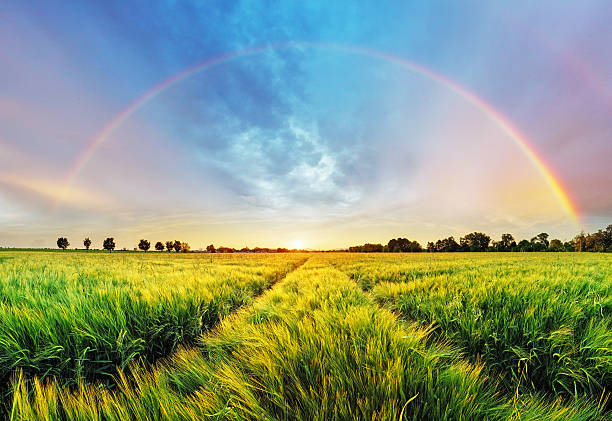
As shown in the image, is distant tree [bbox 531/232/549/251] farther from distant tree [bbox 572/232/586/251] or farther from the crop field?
the crop field

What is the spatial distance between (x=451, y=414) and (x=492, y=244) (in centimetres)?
14292

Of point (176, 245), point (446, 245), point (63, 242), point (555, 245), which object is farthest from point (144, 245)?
point (555, 245)

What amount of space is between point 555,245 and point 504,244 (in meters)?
17.2

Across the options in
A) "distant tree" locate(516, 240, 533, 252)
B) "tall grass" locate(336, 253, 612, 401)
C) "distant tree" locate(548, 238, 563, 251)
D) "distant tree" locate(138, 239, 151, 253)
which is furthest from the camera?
"distant tree" locate(138, 239, 151, 253)

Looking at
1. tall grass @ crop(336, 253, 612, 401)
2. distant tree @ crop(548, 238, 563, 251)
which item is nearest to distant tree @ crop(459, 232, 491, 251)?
distant tree @ crop(548, 238, 563, 251)

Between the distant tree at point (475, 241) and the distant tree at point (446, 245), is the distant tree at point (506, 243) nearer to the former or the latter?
the distant tree at point (475, 241)

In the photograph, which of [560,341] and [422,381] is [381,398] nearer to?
[422,381]

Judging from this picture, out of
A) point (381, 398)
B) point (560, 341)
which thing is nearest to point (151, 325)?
point (381, 398)

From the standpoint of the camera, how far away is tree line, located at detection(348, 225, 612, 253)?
9744 centimetres

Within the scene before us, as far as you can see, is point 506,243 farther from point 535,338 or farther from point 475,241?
point 535,338

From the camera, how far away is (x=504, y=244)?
111438mm

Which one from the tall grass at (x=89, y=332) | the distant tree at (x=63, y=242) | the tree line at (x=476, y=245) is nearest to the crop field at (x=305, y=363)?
the tall grass at (x=89, y=332)

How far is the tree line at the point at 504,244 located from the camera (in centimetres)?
9744

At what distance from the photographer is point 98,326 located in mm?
2367
